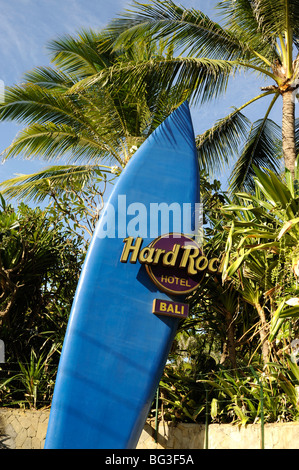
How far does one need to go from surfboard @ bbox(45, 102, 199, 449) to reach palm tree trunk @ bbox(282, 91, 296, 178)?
2383 mm

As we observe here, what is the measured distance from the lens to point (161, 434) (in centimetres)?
747

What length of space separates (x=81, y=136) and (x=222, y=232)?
183 inches

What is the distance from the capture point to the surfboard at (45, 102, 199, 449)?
6.34 metres

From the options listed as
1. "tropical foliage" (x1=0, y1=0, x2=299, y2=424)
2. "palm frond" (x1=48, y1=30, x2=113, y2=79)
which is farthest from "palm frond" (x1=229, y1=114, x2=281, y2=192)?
"palm frond" (x1=48, y1=30, x2=113, y2=79)

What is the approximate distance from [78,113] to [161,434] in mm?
6975

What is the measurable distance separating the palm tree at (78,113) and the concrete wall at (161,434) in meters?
4.76

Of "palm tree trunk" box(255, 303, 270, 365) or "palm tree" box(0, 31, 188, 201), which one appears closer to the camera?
"palm tree trunk" box(255, 303, 270, 365)

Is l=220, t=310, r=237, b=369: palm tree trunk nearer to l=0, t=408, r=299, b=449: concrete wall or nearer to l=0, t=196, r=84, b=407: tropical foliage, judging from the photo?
l=0, t=408, r=299, b=449: concrete wall

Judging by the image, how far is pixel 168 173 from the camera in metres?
7.68

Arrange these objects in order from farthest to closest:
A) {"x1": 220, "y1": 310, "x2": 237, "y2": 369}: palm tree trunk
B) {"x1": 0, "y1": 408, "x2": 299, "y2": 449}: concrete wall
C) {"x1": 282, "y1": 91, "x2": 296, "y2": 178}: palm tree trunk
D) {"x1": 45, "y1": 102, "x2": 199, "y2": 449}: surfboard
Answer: {"x1": 282, "y1": 91, "x2": 296, "y2": 178}: palm tree trunk
{"x1": 220, "y1": 310, "x2": 237, "y2": 369}: palm tree trunk
{"x1": 0, "y1": 408, "x2": 299, "y2": 449}: concrete wall
{"x1": 45, "y1": 102, "x2": 199, "y2": 449}: surfboard

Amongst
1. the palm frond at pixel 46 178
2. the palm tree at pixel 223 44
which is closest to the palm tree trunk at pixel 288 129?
the palm tree at pixel 223 44

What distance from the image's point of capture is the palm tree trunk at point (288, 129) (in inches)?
355

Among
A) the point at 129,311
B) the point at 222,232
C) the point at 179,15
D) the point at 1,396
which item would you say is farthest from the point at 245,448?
the point at 179,15

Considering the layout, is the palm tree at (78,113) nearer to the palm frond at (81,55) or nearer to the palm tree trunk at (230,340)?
the palm frond at (81,55)
